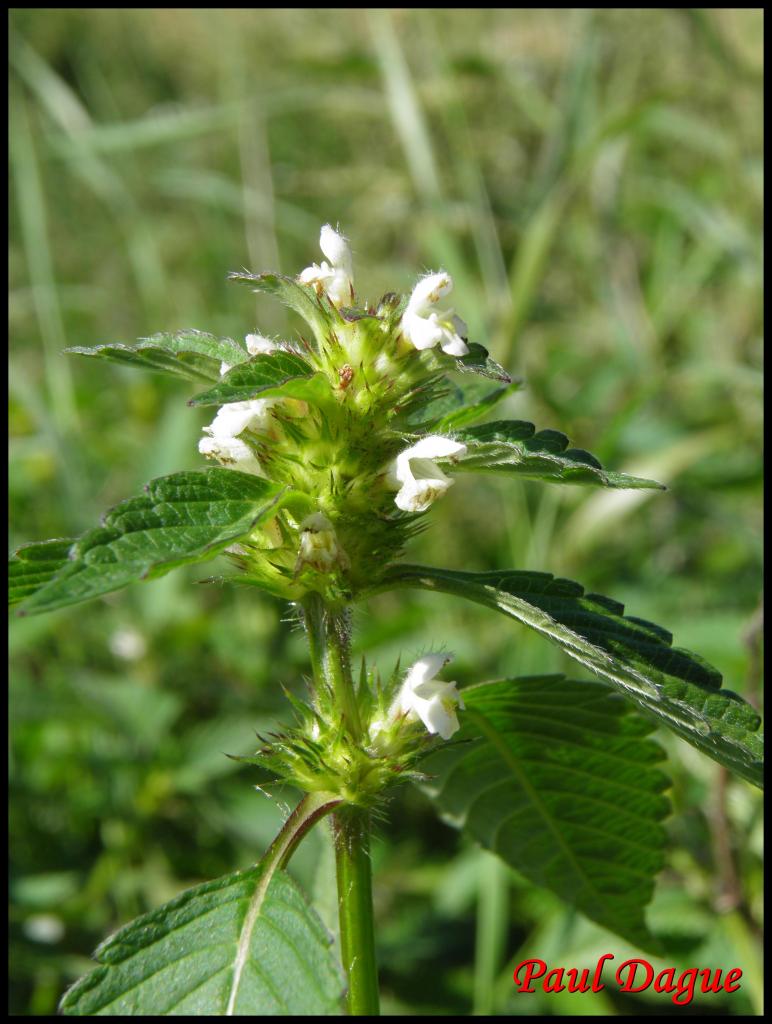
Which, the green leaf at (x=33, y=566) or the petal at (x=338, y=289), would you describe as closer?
Answer: the green leaf at (x=33, y=566)

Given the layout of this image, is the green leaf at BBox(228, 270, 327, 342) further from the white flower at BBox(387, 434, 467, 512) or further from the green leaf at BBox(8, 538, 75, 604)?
the green leaf at BBox(8, 538, 75, 604)

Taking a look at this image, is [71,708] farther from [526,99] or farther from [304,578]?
[526,99]

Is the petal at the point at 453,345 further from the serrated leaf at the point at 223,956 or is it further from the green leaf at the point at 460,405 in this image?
the serrated leaf at the point at 223,956

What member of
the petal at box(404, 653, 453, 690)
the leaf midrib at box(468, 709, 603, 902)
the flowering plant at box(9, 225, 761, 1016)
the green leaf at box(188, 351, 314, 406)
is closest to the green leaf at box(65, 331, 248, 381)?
the flowering plant at box(9, 225, 761, 1016)

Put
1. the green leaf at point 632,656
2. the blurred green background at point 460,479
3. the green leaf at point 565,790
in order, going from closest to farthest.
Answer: the green leaf at point 632,656, the green leaf at point 565,790, the blurred green background at point 460,479

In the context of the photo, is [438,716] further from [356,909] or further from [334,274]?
[334,274]

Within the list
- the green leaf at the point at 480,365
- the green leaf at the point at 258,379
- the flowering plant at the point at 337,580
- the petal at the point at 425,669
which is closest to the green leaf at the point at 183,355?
the flowering plant at the point at 337,580
